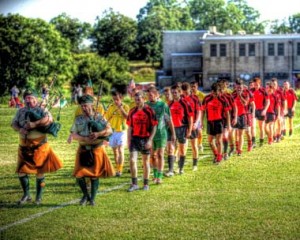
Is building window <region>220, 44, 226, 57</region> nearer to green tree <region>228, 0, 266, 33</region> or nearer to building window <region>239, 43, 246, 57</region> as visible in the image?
building window <region>239, 43, 246, 57</region>

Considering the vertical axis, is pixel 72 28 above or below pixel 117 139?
above

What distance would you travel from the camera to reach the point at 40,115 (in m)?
10.2

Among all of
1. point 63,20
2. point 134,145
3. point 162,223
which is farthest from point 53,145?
point 63,20

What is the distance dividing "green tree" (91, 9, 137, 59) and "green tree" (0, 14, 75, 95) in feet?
71.2

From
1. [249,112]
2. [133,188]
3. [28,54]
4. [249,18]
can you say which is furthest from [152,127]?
[249,18]

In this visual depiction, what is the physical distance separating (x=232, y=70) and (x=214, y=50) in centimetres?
277

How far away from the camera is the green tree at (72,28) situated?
326 feet

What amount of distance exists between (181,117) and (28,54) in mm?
57696

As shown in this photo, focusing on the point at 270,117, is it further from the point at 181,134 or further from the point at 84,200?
the point at 84,200

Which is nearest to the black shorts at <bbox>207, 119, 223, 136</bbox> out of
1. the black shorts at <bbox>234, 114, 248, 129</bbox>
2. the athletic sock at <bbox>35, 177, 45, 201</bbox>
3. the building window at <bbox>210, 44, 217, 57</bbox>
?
the black shorts at <bbox>234, 114, 248, 129</bbox>

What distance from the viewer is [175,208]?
9.80m

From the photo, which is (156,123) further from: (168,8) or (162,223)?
(168,8)

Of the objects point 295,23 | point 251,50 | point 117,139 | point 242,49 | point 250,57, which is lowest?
point 117,139

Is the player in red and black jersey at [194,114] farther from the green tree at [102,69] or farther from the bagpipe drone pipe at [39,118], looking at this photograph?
the green tree at [102,69]
